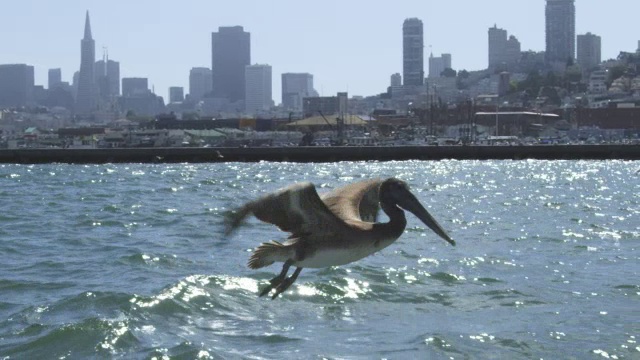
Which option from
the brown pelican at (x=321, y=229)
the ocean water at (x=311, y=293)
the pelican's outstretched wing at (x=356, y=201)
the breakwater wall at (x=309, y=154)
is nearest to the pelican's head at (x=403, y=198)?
the brown pelican at (x=321, y=229)

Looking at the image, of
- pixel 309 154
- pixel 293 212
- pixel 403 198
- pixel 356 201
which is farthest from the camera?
pixel 309 154

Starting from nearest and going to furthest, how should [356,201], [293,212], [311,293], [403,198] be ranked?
[293,212] < [403,198] < [356,201] < [311,293]

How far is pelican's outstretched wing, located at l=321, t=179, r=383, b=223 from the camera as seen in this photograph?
9398 mm

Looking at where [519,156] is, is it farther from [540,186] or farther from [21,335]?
[21,335]

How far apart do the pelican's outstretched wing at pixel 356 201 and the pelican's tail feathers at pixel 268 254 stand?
0.51m

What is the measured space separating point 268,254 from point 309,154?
74.2 metres

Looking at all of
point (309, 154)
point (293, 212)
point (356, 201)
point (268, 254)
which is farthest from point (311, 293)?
point (309, 154)

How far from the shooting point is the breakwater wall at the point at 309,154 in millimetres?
80125

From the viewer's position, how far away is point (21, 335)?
13.2 meters

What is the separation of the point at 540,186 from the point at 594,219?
Answer: 63.6 feet

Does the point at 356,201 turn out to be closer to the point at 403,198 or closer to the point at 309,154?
the point at 403,198

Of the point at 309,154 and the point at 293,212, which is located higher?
the point at 293,212

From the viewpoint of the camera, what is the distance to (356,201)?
31.5ft

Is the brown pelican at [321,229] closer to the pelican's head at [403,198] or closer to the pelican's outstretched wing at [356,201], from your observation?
the pelican's head at [403,198]
